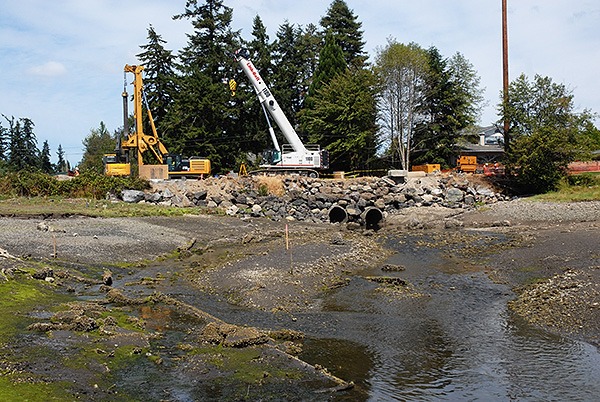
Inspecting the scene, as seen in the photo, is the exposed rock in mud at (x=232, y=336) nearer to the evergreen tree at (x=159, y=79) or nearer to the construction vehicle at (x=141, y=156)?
the construction vehicle at (x=141, y=156)

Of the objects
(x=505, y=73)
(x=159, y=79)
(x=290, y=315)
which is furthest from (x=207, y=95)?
(x=290, y=315)

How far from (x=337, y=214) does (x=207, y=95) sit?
76.1ft

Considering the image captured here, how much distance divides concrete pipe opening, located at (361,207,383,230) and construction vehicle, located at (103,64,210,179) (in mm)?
15273

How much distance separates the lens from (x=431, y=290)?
16234 millimetres

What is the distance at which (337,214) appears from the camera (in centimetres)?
3759

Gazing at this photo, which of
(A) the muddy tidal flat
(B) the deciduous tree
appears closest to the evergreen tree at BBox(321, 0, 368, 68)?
(B) the deciduous tree

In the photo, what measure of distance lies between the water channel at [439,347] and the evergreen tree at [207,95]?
4075 centimetres

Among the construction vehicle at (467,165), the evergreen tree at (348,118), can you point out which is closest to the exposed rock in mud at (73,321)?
the construction vehicle at (467,165)

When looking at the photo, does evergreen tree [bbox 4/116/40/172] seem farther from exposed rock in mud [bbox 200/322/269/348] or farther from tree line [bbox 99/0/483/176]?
exposed rock in mud [bbox 200/322/269/348]

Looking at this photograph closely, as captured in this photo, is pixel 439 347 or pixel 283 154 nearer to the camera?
pixel 439 347

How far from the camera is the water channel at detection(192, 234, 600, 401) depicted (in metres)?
9.14

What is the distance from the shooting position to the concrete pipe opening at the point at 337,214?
37.1 meters

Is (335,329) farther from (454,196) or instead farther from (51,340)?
(454,196)

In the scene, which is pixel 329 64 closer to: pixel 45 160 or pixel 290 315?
pixel 45 160
